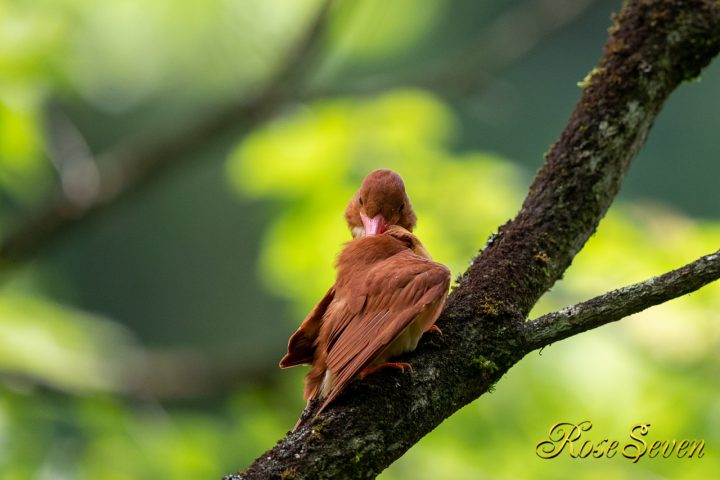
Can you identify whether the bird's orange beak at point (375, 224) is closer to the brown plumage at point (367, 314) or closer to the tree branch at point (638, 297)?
the brown plumage at point (367, 314)

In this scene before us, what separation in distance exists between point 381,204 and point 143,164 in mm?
2626

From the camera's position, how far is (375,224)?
4.12 meters

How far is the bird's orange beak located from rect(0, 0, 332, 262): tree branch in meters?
2.13

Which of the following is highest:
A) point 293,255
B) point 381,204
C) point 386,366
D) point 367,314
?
point 293,255

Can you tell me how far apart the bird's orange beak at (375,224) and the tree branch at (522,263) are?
708mm

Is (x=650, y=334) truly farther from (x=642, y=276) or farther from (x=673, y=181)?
(x=673, y=181)

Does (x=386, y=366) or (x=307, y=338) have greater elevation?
(x=307, y=338)

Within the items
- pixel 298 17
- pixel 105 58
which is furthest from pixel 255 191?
pixel 105 58

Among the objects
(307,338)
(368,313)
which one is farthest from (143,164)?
(368,313)

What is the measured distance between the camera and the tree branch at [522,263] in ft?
8.73

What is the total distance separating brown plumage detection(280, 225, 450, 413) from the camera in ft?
9.89

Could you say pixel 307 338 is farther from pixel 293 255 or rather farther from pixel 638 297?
pixel 293 255

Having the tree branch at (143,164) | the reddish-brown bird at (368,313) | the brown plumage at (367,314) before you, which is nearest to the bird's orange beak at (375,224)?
the reddish-brown bird at (368,313)

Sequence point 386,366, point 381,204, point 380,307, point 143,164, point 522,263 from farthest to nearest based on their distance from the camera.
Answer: point 143,164, point 381,204, point 522,263, point 380,307, point 386,366
